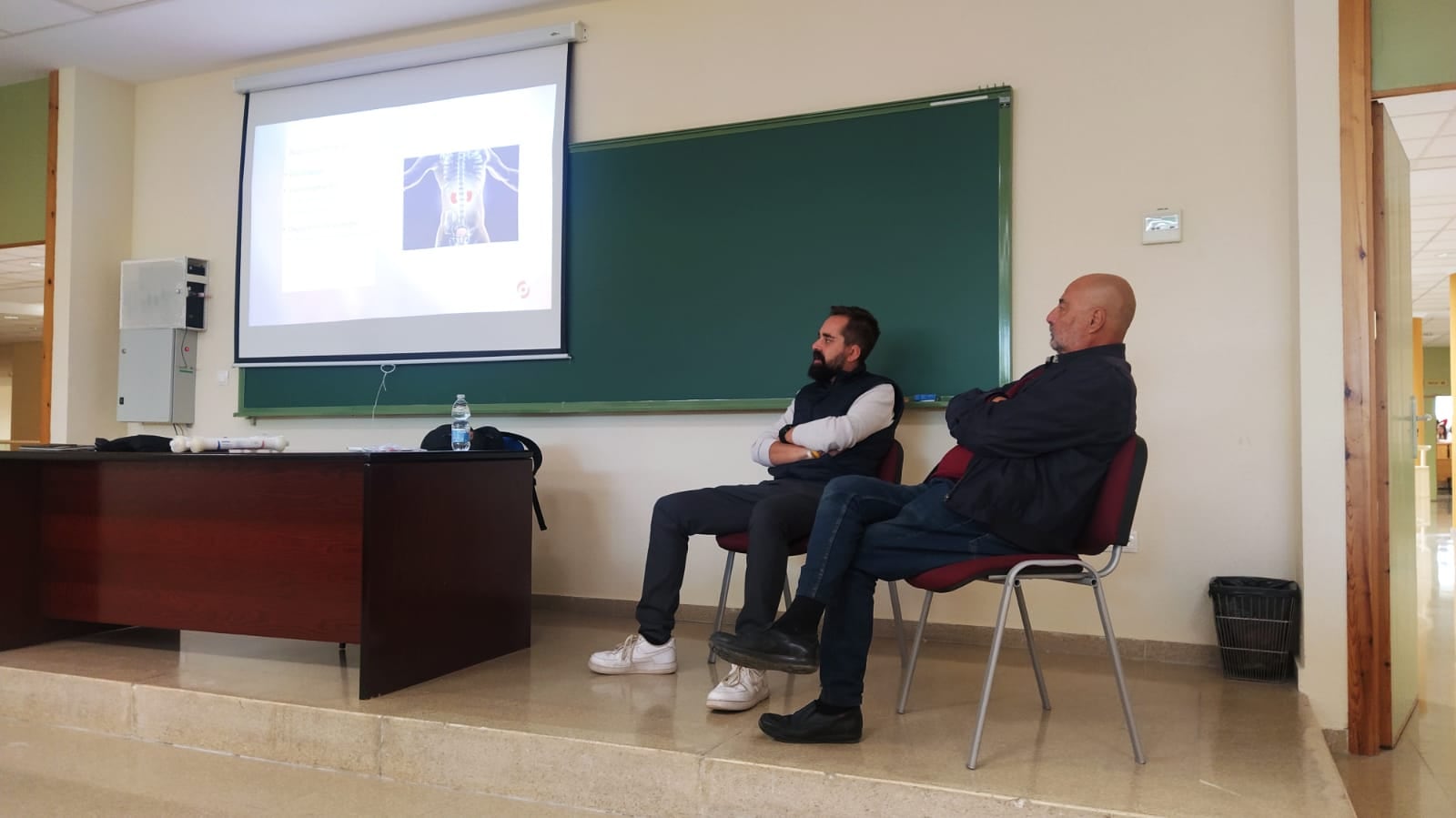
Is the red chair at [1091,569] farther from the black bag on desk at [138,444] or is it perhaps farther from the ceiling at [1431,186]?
the black bag on desk at [138,444]

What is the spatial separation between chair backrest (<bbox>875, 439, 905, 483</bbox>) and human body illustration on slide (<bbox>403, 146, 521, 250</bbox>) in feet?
6.94

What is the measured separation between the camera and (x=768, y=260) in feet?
12.9

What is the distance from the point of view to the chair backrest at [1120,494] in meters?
2.19

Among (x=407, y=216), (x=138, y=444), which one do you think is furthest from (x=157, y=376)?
(x=138, y=444)

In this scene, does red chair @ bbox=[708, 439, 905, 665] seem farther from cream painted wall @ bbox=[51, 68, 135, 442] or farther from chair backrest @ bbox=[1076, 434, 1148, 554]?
cream painted wall @ bbox=[51, 68, 135, 442]

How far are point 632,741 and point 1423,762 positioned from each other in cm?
222

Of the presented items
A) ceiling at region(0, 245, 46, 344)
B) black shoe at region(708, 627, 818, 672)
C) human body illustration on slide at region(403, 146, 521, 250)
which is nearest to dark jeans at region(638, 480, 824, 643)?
black shoe at region(708, 627, 818, 672)

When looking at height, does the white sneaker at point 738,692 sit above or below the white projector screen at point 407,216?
below

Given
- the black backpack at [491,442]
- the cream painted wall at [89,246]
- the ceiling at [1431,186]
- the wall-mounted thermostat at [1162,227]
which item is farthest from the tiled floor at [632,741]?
the cream painted wall at [89,246]

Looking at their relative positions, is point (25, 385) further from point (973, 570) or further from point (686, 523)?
point (973, 570)

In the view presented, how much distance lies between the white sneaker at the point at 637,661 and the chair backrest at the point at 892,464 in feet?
2.80

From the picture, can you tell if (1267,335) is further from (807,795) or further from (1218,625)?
(807,795)

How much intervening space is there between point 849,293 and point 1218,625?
1.69 metres

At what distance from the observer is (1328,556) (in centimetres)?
288
